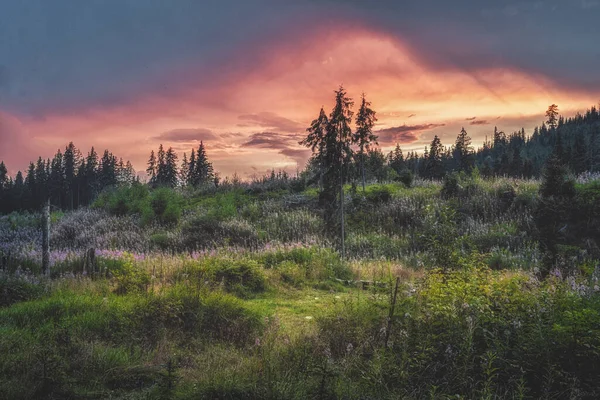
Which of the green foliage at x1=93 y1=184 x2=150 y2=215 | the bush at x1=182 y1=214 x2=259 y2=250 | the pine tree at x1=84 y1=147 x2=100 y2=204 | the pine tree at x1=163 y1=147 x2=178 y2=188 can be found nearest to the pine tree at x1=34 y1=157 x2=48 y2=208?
the pine tree at x1=84 y1=147 x2=100 y2=204

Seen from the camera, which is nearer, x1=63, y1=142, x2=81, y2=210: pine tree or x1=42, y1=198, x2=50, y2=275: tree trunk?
x1=42, y1=198, x2=50, y2=275: tree trunk

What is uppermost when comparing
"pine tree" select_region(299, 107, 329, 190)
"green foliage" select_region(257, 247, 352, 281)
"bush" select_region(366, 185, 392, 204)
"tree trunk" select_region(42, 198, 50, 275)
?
"pine tree" select_region(299, 107, 329, 190)

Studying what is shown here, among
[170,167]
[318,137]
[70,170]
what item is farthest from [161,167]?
[318,137]

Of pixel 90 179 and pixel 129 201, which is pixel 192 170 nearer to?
pixel 90 179

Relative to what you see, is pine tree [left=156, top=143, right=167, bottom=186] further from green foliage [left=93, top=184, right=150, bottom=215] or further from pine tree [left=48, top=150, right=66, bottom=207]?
green foliage [left=93, top=184, right=150, bottom=215]

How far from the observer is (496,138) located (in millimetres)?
157000

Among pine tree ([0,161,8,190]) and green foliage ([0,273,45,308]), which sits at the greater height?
pine tree ([0,161,8,190])

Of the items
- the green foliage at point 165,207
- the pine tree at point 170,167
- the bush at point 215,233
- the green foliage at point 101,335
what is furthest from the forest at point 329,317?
the pine tree at point 170,167

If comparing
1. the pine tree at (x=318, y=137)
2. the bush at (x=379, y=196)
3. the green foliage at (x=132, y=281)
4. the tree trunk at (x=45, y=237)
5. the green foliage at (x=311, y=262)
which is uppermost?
the pine tree at (x=318, y=137)

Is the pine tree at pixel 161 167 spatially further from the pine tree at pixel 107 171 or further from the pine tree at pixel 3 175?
the pine tree at pixel 3 175

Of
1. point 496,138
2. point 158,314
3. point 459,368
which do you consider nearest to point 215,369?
point 158,314

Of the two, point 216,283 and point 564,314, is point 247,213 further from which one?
point 564,314

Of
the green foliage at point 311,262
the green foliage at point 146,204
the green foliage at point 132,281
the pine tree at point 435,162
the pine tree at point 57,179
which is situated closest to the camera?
the green foliage at point 132,281

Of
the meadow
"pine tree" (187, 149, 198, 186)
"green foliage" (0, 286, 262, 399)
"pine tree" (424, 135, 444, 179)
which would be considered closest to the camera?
the meadow
